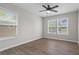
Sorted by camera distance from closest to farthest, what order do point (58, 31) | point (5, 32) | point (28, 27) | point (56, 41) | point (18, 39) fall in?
point (58, 31) < point (5, 32) < point (56, 41) < point (18, 39) < point (28, 27)

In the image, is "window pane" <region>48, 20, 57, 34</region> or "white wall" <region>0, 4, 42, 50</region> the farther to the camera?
"white wall" <region>0, 4, 42, 50</region>

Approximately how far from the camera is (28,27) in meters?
3.11

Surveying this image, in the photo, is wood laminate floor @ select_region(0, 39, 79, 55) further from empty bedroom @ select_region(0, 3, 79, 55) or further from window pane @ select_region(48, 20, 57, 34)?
window pane @ select_region(48, 20, 57, 34)

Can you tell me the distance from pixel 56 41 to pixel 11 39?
1.41m

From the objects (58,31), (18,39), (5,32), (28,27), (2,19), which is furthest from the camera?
(28,27)

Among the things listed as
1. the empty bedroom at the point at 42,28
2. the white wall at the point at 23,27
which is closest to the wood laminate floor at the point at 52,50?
the empty bedroom at the point at 42,28

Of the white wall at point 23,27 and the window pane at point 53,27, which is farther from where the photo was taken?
the white wall at point 23,27

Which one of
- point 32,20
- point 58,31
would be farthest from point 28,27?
point 58,31

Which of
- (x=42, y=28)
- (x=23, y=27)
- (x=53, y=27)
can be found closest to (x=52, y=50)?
(x=53, y=27)

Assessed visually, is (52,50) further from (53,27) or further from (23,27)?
(23,27)

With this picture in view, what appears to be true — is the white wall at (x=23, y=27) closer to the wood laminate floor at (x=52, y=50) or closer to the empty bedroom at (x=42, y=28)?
the empty bedroom at (x=42, y=28)

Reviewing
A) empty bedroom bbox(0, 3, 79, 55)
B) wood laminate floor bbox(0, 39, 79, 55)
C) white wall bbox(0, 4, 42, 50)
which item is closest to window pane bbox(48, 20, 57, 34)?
empty bedroom bbox(0, 3, 79, 55)
